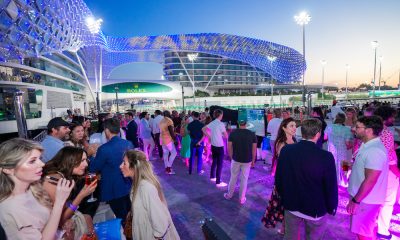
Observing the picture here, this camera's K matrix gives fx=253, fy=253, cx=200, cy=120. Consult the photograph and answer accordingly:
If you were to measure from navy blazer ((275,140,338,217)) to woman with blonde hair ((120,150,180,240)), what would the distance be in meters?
1.38

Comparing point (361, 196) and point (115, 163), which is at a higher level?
point (115, 163)

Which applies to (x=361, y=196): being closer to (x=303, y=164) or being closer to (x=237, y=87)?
(x=303, y=164)

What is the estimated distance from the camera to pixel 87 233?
2.53m

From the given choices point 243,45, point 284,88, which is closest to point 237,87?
point 243,45

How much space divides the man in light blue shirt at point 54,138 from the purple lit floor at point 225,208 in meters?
2.38

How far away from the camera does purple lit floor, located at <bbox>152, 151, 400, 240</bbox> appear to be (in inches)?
163

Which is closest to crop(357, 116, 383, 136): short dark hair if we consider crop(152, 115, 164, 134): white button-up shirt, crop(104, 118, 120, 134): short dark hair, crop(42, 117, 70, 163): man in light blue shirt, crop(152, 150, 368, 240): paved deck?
crop(152, 150, 368, 240): paved deck

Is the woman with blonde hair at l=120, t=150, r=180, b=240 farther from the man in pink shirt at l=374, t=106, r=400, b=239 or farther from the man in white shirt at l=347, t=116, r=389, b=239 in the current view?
the man in pink shirt at l=374, t=106, r=400, b=239

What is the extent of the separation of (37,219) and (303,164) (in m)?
2.40

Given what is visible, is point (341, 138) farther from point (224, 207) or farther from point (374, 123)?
point (224, 207)

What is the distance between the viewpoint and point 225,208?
5.15 meters

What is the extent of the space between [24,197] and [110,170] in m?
1.97

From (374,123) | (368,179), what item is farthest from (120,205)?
(374,123)

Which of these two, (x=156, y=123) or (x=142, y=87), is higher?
(x=142, y=87)
